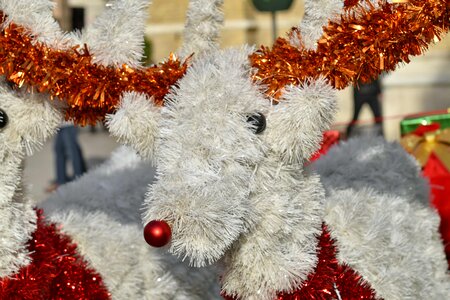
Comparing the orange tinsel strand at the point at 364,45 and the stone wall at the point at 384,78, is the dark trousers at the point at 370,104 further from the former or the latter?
the orange tinsel strand at the point at 364,45

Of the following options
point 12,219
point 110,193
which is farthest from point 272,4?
point 12,219

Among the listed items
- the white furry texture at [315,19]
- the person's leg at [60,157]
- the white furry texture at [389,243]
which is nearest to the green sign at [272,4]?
the person's leg at [60,157]

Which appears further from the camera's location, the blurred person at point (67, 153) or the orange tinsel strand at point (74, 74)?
the blurred person at point (67, 153)

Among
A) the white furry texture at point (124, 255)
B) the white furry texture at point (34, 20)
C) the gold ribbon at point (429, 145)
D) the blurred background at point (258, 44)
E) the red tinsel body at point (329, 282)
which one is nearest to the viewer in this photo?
the red tinsel body at point (329, 282)

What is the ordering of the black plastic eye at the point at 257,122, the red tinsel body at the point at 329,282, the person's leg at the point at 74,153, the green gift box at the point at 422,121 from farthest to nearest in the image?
the person's leg at the point at 74,153 < the green gift box at the point at 422,121 < the red tinsel body at the point at 329,282 < the black plastic eye at the point at 257,122

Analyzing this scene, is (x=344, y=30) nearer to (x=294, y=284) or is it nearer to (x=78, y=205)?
(x=294, y=284)

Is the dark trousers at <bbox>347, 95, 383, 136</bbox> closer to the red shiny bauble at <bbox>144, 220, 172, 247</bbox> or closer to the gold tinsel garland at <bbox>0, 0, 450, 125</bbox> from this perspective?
the gold tinsel garland at <bbox>0, 0, 450, 125</bbox>

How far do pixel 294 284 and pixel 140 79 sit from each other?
739mm

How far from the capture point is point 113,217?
9.59 feet

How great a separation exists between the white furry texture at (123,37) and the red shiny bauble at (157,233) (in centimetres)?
60

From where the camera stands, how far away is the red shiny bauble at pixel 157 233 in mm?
1922

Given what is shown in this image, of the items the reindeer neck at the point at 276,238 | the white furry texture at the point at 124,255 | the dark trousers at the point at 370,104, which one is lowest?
the dark trousers at the point at 370,104

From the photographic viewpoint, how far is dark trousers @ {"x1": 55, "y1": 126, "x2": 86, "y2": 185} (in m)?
6.62

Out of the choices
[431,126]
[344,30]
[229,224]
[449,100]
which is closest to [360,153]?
[431,126]
